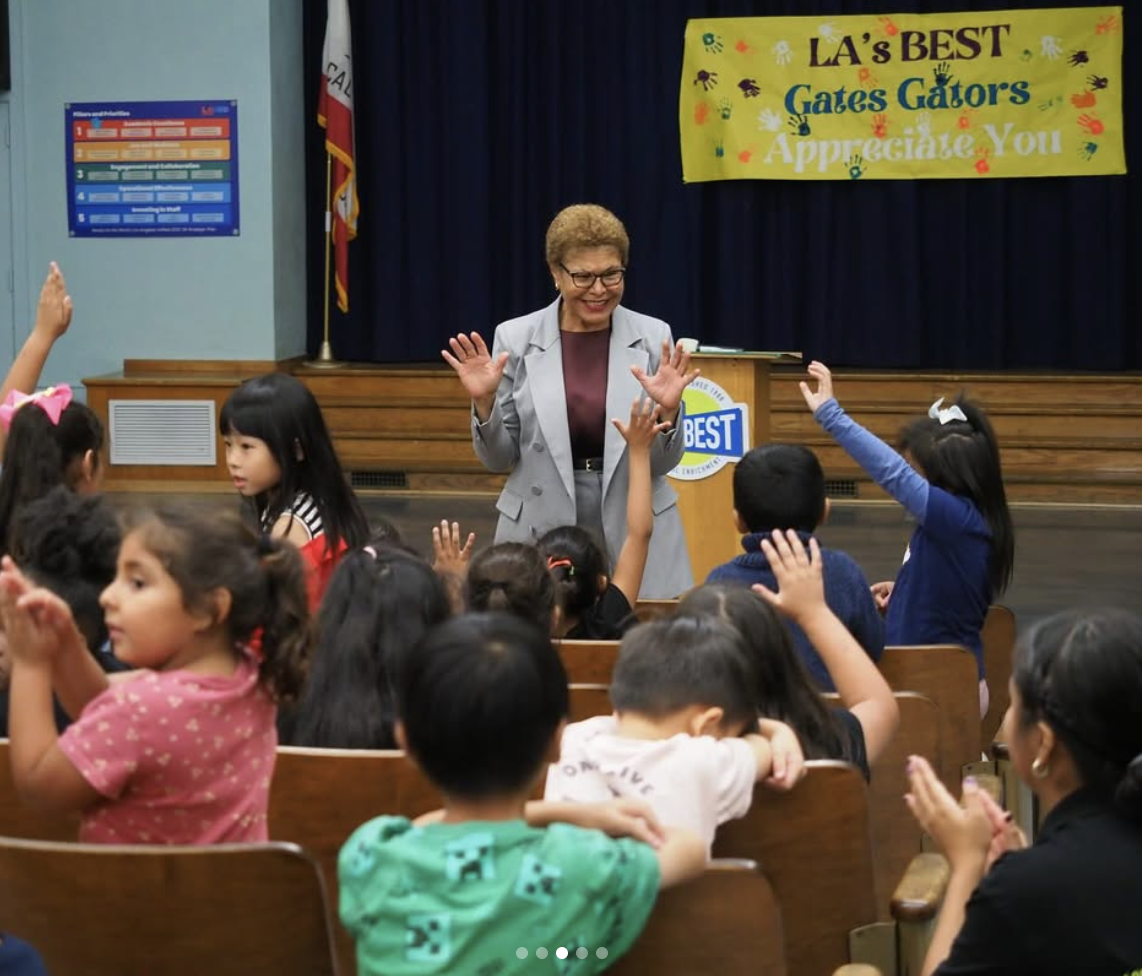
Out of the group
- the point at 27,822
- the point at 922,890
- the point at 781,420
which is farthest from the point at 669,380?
the point at 781,420

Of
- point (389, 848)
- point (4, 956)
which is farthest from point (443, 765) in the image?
point (4, 956)

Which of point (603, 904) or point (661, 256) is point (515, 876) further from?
point (661, 256)

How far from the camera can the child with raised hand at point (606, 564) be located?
2930 millimetres

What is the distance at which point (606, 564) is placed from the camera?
123 inches

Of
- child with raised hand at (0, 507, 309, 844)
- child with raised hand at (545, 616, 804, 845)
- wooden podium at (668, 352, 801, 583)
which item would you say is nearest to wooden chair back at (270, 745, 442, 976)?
child with raised hand at (0, 507, 309, 844)

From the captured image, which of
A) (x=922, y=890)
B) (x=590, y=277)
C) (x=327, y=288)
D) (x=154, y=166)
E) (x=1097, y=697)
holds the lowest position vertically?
(x=922, y=890)

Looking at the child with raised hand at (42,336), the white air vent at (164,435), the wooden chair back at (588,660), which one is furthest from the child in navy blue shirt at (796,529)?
the white air vent at (164,435)

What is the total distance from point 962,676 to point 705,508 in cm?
265

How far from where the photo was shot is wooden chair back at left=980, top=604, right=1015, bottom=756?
3.38 m

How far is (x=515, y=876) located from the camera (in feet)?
4.77

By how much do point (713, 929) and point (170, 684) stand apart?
2.08 feet

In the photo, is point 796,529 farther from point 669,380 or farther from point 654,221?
point 654,221

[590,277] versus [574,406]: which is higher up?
[590,277]

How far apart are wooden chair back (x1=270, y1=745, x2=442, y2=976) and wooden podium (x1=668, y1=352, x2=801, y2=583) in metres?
3.46
